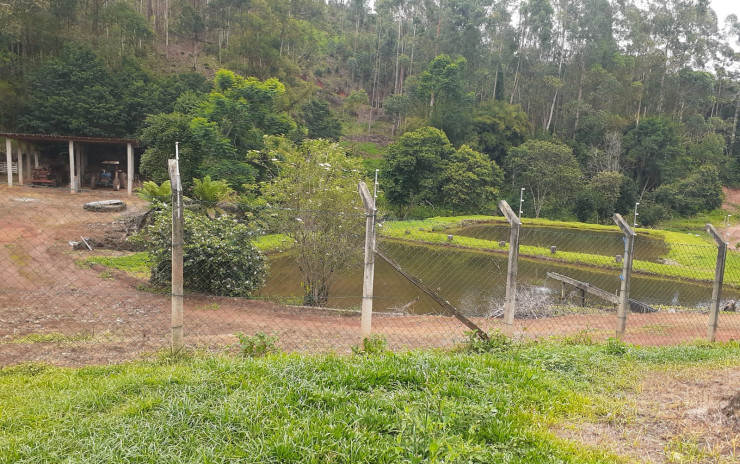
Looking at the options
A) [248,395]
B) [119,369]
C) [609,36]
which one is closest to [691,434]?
[248,395]

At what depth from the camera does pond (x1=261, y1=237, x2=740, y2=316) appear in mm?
12898

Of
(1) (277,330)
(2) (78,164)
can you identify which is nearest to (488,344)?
(1) (277,330)

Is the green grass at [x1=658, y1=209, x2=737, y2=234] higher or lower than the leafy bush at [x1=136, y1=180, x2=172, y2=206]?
lower

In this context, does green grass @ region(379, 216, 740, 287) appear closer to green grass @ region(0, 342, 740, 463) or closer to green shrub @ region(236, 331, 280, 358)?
green shrub @ region(236, 331, 280, 358)

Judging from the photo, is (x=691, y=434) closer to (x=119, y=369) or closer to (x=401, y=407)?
(x=401, y=407)

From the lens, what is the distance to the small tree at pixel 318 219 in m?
10.7

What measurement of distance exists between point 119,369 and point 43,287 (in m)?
6.71

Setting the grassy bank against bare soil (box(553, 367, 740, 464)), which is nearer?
bare soil (box(553, 367, 740, 464))

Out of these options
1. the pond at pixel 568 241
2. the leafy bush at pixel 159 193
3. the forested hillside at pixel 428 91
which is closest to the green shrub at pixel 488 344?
the leafy bush at pixel 159 193

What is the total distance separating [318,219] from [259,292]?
7.52ft

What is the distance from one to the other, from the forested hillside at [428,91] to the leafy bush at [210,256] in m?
13.3

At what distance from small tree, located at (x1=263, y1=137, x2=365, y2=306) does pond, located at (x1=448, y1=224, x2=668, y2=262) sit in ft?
51.8

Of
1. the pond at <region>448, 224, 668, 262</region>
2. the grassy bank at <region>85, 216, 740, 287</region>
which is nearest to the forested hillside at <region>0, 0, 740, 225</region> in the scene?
the pond at <region>448, 224, 668, 262</region>

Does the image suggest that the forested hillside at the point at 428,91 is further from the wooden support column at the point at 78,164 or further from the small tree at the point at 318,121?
the wooden support column at the point at 78,164
